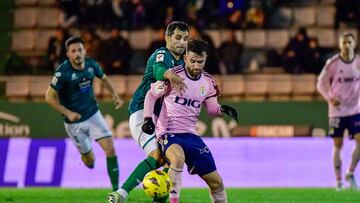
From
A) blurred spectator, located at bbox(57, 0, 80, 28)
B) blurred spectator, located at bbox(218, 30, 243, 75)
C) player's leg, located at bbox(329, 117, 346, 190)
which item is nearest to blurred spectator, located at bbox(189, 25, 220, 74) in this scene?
blurred spectator, located at bbox(218, 30, 243, 75)

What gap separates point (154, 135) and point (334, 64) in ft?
17.2

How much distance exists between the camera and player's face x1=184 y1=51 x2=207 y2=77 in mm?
9414

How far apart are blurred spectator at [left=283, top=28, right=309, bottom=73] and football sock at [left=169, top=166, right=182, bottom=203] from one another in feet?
37.0

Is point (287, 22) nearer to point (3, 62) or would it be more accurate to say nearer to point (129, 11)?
point (129, 11)

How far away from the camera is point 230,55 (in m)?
20.4

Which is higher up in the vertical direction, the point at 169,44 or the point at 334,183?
the point at 169,44

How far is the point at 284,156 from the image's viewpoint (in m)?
16.4

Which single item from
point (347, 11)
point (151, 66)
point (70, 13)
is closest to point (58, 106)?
point (151, 66)

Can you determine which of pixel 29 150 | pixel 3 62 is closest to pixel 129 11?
pixel 3 62

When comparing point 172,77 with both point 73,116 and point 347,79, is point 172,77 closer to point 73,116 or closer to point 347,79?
point 73,116

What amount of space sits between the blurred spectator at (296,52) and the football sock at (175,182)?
11.3 metres

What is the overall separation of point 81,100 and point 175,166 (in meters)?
4.41

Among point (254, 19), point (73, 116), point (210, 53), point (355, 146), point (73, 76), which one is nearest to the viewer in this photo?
point (73, 116)

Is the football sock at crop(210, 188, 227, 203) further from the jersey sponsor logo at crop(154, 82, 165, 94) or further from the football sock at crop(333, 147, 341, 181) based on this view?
the football sock at crop(333, 147, 341, 181)
